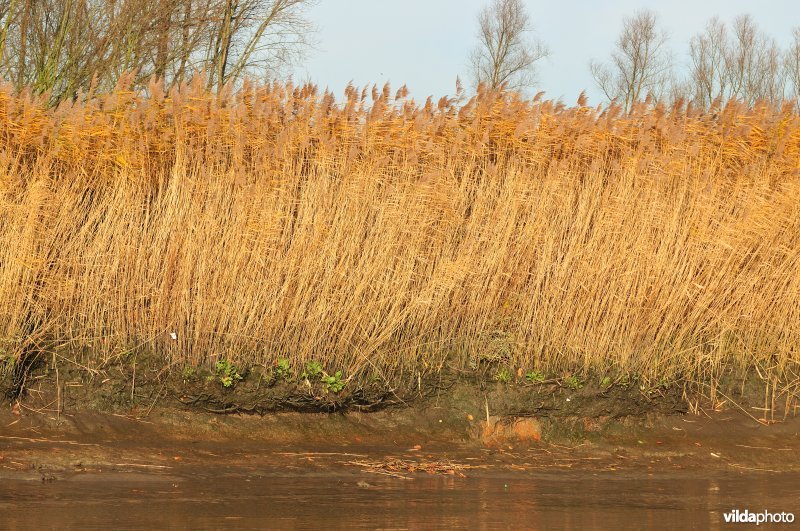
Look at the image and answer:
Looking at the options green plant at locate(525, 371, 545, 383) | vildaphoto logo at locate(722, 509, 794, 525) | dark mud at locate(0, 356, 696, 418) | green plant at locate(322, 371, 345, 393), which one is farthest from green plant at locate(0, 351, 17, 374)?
vildaphoto logo at locate(722, 509, 794, 525)

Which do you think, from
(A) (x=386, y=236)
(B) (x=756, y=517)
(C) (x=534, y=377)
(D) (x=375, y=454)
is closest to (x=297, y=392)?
(D) (x=375, y=454)

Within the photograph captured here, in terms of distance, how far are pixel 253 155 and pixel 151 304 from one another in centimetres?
140

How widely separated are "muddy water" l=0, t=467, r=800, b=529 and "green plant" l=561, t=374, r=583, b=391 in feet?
3.52

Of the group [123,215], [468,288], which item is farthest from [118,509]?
[468,288]

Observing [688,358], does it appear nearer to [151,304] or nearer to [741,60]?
[151,304]

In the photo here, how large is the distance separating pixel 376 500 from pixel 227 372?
2.03 meters

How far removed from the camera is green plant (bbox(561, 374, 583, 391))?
23.5 feet

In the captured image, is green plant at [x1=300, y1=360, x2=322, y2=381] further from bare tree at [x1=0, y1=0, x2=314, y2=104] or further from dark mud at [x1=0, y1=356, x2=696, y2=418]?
bare tree at [x1=0, y1=0, x2=314, y2=104]

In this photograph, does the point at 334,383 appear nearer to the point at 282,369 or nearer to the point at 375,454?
the point at 282,369

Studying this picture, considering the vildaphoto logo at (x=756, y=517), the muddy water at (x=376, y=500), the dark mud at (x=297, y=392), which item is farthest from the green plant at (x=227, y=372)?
the vildaphoto logo at (x=756, y=517)

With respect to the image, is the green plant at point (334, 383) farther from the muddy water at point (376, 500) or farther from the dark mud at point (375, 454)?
the muddy water at point (376, 500)

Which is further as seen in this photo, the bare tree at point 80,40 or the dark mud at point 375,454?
the bare tree at point 80,40

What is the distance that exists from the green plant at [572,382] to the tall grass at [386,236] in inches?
6.2

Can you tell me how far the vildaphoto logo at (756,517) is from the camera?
493 centimetres
